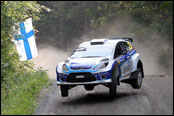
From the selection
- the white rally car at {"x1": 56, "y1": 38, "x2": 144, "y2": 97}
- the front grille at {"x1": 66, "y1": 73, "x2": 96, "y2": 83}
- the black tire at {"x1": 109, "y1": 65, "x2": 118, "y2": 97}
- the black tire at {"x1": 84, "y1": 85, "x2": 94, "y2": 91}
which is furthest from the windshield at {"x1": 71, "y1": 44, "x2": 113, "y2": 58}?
the black tire at {"x1": 84, "y1": 85, "x2": 94, "y2": 91}

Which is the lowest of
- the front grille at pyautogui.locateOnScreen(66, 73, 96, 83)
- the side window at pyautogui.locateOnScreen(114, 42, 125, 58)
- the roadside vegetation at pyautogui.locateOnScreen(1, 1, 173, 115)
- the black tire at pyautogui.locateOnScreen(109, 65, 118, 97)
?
the roadside vegetation at pyautogui.locateOnScreen(1, 1, 173, 115)

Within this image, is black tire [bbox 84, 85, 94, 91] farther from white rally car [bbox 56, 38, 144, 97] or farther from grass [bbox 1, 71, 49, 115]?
grass [bbox 1, 71, 49, 115]

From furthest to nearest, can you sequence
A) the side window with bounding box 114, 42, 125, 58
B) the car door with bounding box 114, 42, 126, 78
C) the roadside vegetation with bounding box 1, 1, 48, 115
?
the side window with bounding box 114, 42, 125, 58, the car door with bounding box 114, 42, 126, 78, the roadside vegetation with bounding box 1, 1, 48, 115

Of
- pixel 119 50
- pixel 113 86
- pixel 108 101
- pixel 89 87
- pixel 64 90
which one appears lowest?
pixel 89 87

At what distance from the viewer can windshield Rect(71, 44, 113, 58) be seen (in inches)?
527

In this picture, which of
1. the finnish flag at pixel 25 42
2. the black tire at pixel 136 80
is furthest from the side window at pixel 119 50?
the finnish flag at pixel 25 42

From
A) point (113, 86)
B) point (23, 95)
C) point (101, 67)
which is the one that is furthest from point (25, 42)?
point (113, 86)

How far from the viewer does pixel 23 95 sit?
43.6ft

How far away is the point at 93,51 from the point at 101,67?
1.30 meters

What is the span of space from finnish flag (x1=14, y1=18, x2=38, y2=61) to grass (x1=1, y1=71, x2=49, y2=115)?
33.3 inches

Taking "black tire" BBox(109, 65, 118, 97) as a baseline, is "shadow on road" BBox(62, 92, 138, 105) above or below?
below

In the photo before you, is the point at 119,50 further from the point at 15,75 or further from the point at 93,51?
the point at 15,75

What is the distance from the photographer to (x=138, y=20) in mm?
36344

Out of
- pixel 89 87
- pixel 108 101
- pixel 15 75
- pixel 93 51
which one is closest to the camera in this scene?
pixel 108 101
